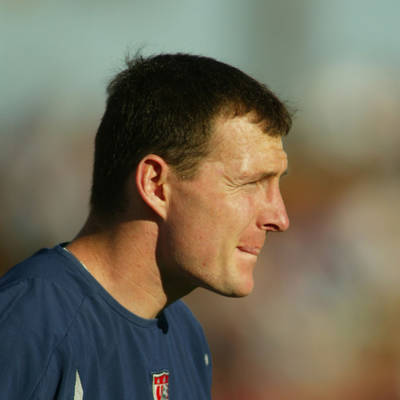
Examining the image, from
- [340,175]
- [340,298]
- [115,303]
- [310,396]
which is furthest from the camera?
[340,175]

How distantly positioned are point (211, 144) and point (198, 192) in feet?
0.51

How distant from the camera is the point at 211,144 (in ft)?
8.20

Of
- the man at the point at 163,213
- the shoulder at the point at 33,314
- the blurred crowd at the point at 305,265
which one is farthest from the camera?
the blurred crowd at the point at 305,265

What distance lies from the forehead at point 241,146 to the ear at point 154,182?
160 millimetres

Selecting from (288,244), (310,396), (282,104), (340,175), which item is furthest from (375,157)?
(282,104)

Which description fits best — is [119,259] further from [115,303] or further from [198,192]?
[198,192]

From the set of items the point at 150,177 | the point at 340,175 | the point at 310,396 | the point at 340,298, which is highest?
the point at 150,177

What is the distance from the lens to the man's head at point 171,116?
2494 millimetres

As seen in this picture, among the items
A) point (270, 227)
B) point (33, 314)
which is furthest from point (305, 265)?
point (33, 314)

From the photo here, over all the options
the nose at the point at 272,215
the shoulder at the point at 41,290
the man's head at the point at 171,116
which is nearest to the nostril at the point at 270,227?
the nose at the point at 272,215

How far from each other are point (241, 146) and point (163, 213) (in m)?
0.32

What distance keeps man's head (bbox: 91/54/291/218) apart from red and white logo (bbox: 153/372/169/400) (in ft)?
1.74

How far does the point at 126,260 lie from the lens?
2475 millimetres

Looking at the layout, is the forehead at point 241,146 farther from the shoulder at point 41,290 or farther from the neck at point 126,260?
the shoulder at point 41,290
